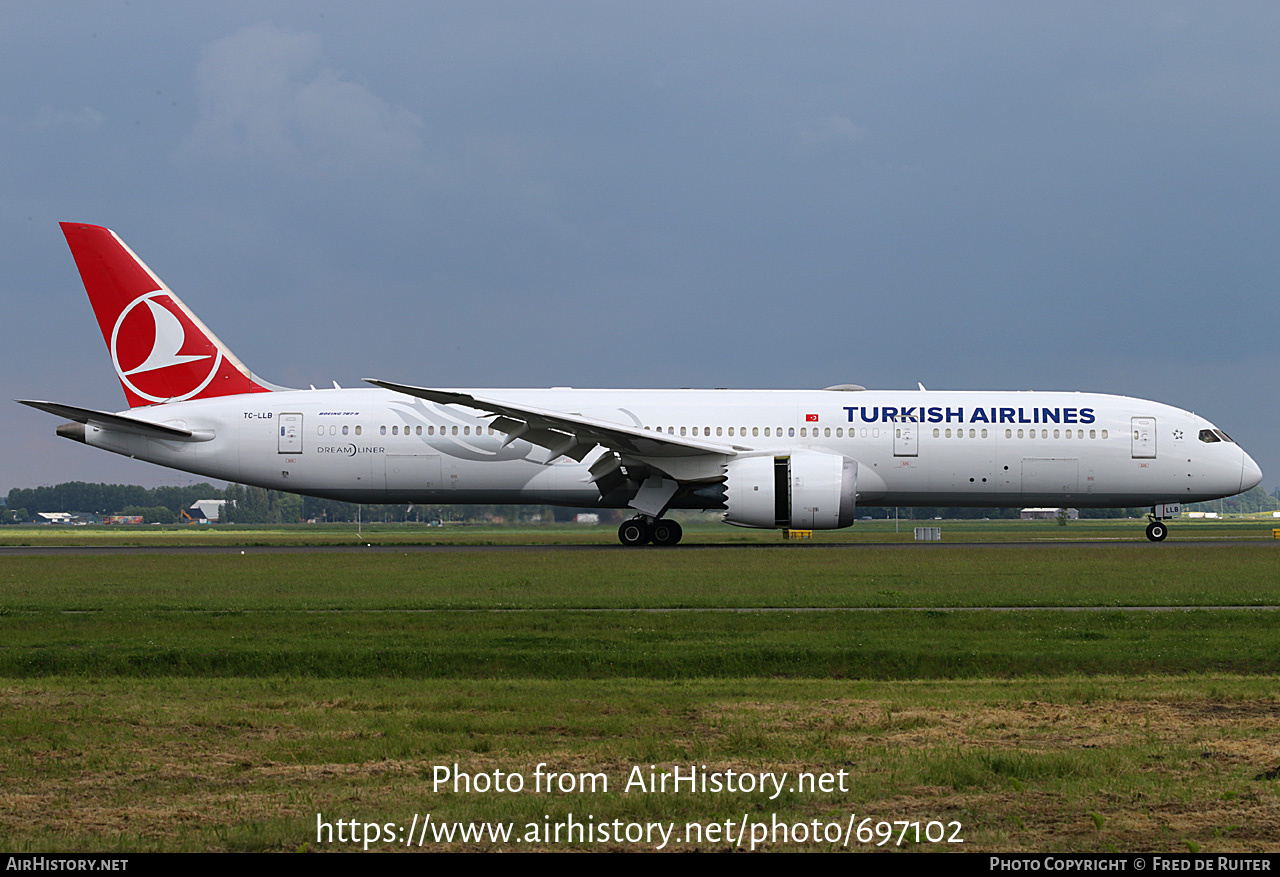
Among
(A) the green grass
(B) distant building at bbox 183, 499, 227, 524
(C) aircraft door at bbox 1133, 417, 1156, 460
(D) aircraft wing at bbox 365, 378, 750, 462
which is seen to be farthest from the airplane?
(B) distant building at bbox 183, 499, 227, 524

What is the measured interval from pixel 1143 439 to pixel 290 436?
21427 mm

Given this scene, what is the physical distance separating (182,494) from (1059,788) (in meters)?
98.9

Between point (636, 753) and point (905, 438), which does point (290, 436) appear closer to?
point (905, 438)

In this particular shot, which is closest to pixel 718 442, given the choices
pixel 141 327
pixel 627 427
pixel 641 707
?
pixel 627 427

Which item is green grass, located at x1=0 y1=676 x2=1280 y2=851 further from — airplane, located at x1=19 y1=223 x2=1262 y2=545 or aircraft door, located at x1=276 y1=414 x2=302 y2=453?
aircraft door, located at x1=276 y1=414 x2=302 y2=453

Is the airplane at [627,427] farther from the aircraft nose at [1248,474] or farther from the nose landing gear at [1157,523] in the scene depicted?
the nose landing gear at [1157,523]

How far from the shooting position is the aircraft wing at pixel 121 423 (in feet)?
87.6

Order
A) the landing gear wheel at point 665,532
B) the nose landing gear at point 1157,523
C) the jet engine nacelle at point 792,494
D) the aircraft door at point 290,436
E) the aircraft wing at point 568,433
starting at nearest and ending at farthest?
the aircraft wing at point 568,433 → the jet engine nacelle at point 792,494 → the landing gear wheel at point 665,532 → the aircraft door at point 290,436 → the nose landing gear at point 1157,523

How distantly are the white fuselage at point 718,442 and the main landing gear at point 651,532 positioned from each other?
2.37 ft

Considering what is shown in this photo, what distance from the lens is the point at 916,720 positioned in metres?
7.70

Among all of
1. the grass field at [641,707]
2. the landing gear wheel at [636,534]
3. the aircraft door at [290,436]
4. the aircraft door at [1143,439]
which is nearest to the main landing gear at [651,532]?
the landing gear wheel at [636,534]

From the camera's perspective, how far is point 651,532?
92.8ft
